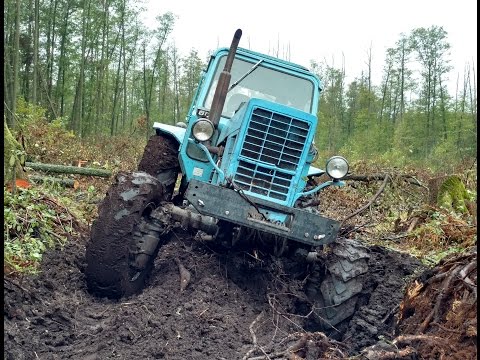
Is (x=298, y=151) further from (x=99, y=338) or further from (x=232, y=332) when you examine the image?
(x=99, y=338)

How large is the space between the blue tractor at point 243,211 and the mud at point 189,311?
0.23 m

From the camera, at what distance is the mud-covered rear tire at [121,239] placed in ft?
18.1

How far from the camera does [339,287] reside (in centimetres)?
533

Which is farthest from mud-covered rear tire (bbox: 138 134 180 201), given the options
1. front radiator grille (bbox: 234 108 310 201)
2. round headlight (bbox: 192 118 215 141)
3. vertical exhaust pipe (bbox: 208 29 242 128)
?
front radiator grille (bbox: 234 108 310 201)

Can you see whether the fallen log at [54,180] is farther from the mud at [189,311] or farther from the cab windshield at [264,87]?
the cab windshield at [264,87]

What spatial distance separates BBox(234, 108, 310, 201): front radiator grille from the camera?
5270mm

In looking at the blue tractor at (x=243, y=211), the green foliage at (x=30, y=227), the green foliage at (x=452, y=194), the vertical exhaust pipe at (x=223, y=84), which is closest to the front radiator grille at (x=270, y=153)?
the blue tractor at (x=243, y=211)

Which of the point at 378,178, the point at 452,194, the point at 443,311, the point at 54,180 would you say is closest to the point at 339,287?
the point at 443,311

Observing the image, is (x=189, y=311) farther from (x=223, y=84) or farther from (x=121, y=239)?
(x=223, y=84)

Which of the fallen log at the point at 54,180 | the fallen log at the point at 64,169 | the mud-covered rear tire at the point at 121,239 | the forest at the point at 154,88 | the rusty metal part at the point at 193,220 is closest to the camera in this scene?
the rusty metal part at the point at 193,220

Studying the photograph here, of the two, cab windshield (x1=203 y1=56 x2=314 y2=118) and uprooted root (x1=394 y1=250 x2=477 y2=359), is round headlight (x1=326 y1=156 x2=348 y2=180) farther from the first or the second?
cab windshield (x1=203 y1=56 x2=314 y2=118)

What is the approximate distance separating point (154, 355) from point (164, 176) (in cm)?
312

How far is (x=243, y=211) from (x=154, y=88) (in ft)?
102

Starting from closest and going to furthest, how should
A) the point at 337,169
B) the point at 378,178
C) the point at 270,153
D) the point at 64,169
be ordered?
the point at 270,153
the point at 337,169
the point at 64,169
the point at 378,178
